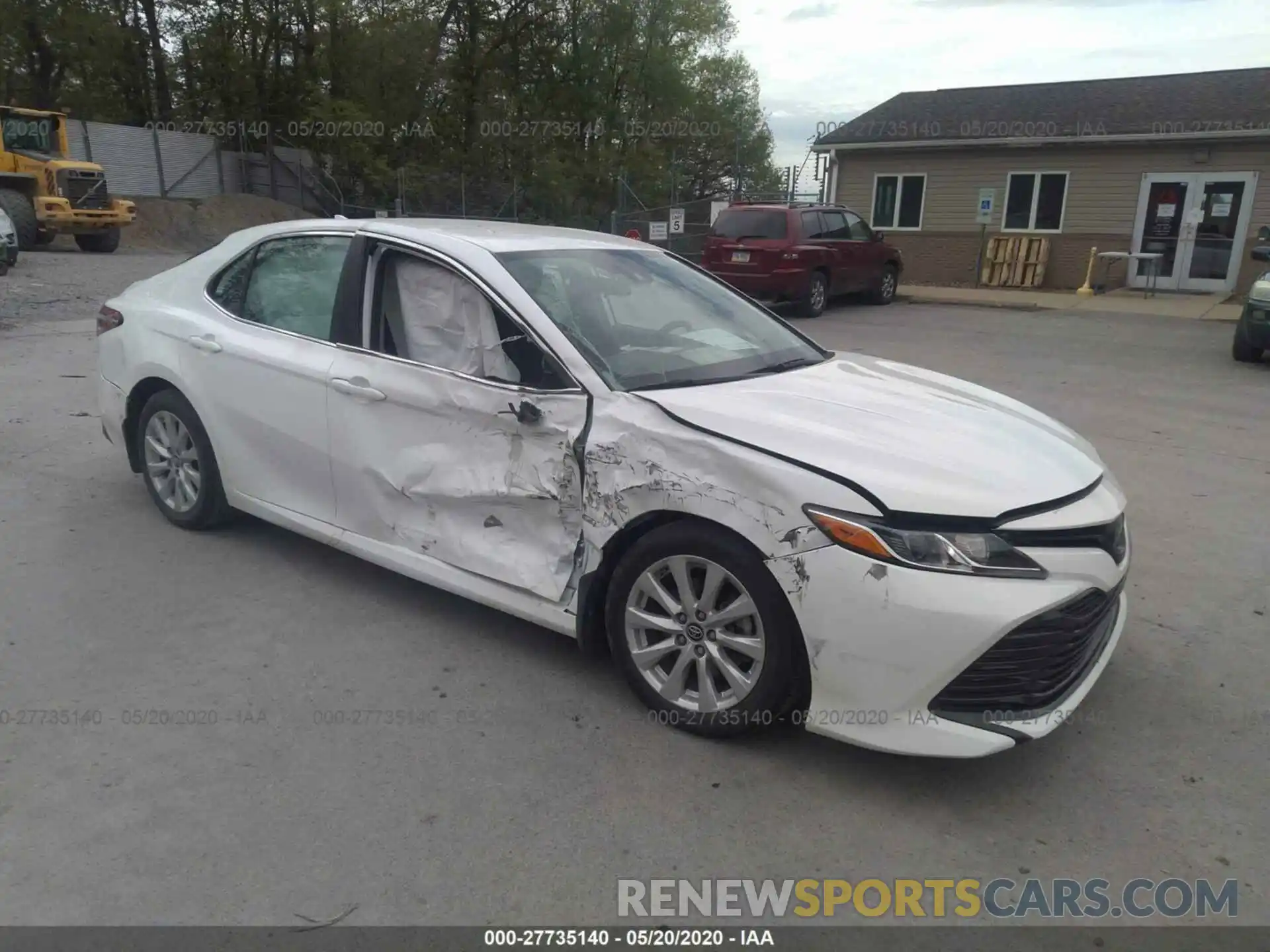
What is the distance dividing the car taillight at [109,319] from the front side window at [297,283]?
30.6 inches

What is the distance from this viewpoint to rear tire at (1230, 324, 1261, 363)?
1148 centimetres

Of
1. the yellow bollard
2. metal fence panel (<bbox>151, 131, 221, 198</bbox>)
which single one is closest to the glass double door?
the yellow bollard

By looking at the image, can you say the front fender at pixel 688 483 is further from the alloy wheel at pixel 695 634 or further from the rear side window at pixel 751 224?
the rear side window at pixel 751 224

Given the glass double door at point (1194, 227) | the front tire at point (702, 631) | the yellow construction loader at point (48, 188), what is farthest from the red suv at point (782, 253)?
the yellow construction loader at point (48, 188)

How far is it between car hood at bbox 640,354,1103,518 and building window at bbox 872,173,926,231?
2065cm

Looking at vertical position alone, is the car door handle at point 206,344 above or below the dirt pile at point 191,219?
above

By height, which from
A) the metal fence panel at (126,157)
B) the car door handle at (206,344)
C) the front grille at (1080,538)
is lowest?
the front grille at (1080,538)

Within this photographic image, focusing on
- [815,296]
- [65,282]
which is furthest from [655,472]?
[65,282]

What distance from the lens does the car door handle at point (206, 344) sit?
15.1 ft

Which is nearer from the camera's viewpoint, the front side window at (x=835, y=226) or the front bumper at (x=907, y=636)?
the front bumper at (x=907, y=636)

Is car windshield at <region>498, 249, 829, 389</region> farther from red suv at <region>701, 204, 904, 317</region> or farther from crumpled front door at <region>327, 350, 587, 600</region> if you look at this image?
red suv at <region>701, 204, 904, 317</region>

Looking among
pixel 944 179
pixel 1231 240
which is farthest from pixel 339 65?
pixel 1231 240

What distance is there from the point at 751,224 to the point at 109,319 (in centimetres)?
1187

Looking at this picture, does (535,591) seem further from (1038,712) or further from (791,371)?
(1038,712)
